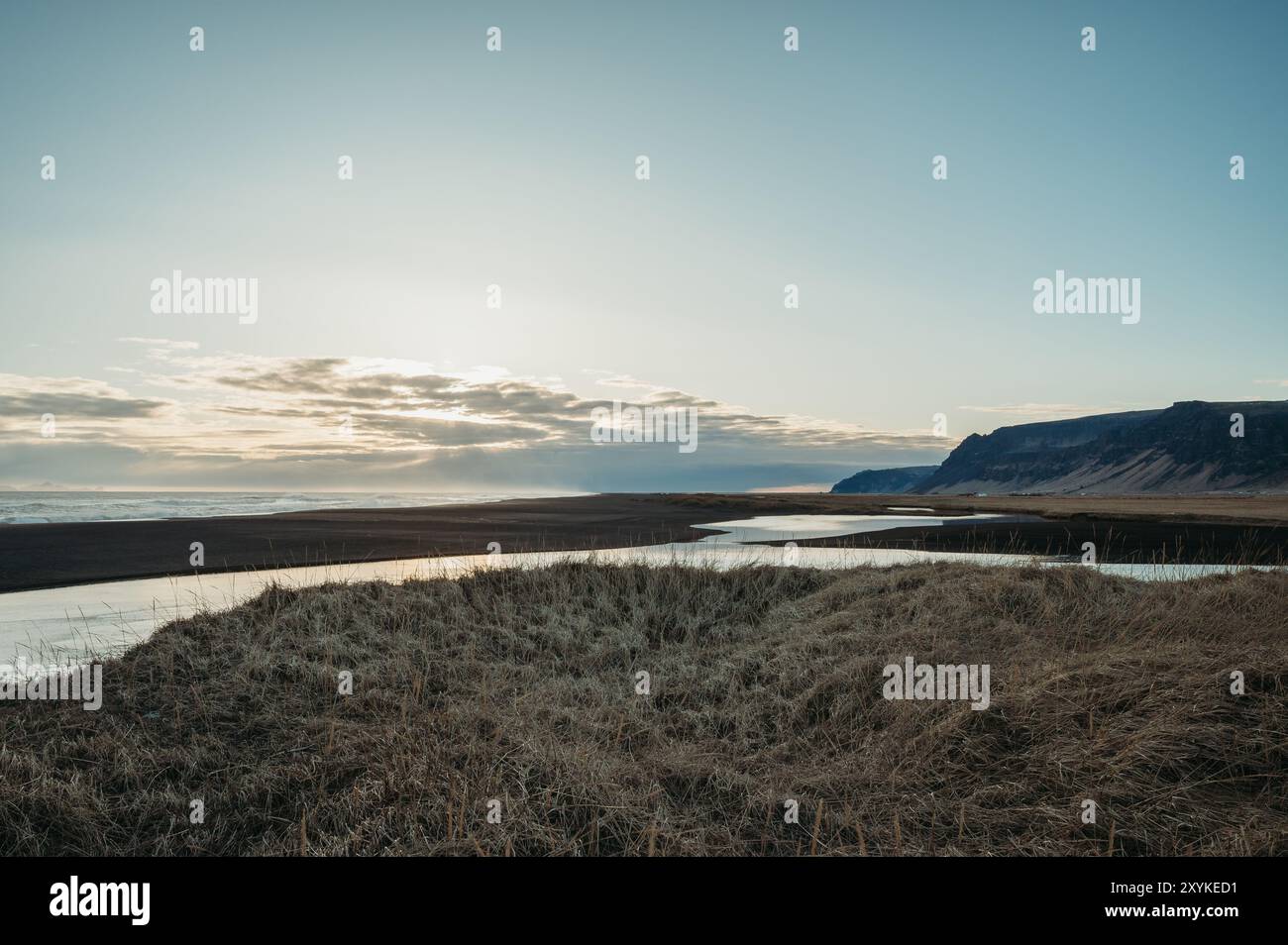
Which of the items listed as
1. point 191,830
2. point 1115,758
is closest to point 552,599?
point 191,830

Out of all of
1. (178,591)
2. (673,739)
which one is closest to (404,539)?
(178,591)

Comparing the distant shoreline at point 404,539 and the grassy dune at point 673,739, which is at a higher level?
the grassy dune at point 673,739

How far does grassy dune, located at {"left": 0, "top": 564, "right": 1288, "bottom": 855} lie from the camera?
608cm

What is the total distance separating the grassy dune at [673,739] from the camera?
19.9 feet

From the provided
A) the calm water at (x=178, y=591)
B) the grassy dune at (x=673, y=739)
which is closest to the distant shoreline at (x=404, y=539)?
the calm water at (x=178, y=591)

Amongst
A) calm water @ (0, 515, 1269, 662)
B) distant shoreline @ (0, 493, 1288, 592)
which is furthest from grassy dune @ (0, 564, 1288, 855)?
distant shoreline @ (0, 493, 1288, 592)

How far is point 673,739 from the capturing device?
333 inches

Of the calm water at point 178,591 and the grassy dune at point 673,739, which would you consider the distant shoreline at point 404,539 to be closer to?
the calm water at point 178,591

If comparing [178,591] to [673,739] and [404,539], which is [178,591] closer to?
[404,539]

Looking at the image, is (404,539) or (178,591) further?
(404,539)

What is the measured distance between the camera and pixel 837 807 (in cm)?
651

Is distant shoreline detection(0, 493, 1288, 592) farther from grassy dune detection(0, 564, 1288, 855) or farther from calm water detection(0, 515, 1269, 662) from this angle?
grassy dune detection(0, 564, 1288, 855)
